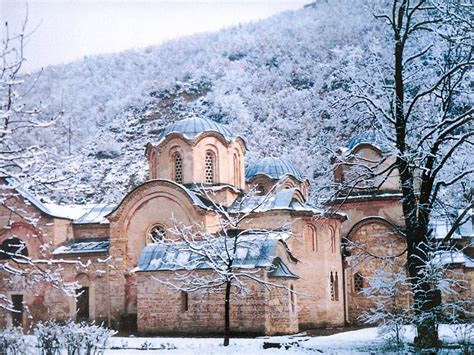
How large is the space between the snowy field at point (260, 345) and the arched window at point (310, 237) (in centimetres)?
460

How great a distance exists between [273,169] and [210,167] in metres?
5.38

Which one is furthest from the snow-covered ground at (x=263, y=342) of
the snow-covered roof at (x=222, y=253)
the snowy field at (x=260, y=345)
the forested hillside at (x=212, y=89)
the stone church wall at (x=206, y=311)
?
the forested hillside at (x=212, y=89)

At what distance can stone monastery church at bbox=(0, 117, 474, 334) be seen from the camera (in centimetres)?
2141

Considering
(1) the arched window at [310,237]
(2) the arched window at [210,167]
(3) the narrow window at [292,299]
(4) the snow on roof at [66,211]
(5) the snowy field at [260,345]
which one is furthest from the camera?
(4) the snow on roof at [66,211]

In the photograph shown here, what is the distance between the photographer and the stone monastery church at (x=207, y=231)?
21406 mm

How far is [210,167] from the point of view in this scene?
87.7 feet

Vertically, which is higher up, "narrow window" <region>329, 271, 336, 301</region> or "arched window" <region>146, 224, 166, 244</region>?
"arched window" <region>146, 224, 166, 244</region>

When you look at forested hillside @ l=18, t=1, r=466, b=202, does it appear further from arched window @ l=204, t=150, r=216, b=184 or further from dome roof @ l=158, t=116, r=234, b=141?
arched window @ l=204, t=150, r=216, b=184

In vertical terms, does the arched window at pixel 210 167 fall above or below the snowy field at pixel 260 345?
above

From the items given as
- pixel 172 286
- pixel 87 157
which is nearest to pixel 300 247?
pixel 172 286

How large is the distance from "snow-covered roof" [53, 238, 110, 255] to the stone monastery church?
0.07 m

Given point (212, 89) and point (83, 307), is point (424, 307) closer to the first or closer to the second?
point (83, 307)

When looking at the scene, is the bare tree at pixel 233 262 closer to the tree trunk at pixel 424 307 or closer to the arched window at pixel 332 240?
the arched window at pixel 332 240

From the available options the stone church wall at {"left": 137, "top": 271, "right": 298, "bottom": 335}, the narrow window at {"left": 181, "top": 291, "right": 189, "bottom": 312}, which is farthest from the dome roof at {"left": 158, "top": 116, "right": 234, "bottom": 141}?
the narrow window at {"left": 181, "top": 291, "right": 189, "bottom": 312}
